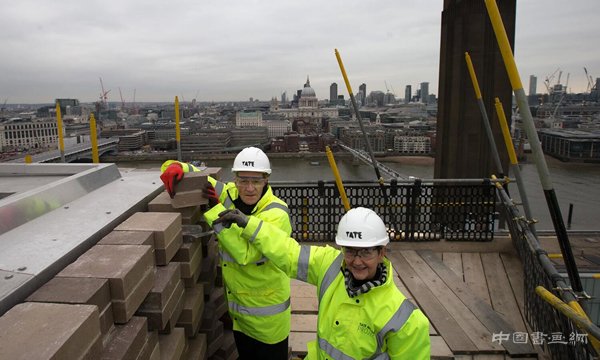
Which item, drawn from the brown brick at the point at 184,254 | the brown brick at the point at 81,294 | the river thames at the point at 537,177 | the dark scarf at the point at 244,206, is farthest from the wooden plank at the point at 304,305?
the river thames at the point at 537,177

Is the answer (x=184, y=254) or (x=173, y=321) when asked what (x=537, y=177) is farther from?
(x=173, y=321)

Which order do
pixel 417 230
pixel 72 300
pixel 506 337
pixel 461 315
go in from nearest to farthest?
1. pixel 72 300
2. pixel 506 337
3. pixel 461 315
4. pixel 417 230

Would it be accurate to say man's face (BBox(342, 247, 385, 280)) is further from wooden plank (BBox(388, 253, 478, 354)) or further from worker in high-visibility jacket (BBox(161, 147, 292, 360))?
wooden plank (BBox(388, 253, 478, 354))

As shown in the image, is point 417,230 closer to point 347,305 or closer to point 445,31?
point 347,305

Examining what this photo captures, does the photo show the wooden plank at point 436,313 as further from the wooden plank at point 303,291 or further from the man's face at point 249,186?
the man's face at point 249,186

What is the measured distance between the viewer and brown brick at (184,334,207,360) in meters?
2.57

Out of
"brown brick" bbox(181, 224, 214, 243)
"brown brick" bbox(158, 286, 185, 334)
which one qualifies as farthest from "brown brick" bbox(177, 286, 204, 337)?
"brown brick" bbox(181, 224, 214, 243)

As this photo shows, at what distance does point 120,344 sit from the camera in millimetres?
1642

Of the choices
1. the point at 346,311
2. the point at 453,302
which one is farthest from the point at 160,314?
the point at 453,302

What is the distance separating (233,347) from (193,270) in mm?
935

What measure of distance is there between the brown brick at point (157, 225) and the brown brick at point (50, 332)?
0.80 m

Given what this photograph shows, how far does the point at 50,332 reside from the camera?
1290 mm

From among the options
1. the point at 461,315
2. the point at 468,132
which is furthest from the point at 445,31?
the point at 461,315

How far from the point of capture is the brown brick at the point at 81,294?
1526mm
